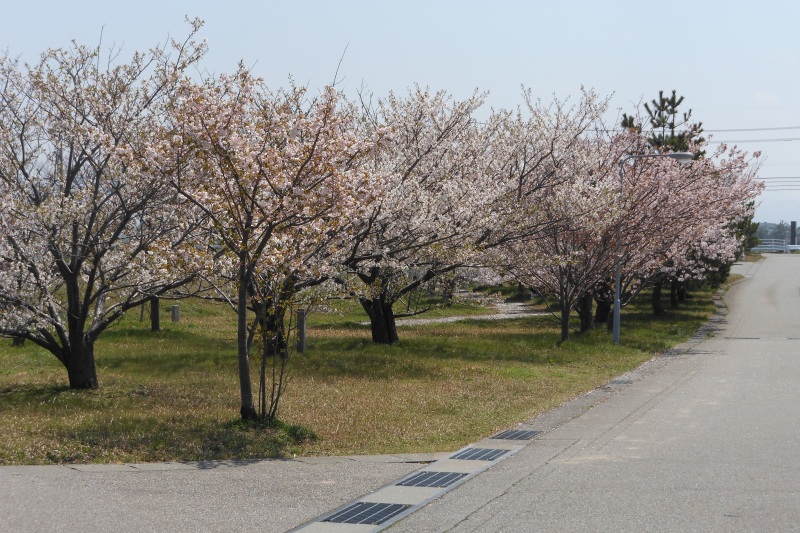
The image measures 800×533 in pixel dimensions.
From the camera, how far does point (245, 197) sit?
10.9 metres

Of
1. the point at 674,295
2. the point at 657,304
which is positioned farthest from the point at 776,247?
the point at 657,304

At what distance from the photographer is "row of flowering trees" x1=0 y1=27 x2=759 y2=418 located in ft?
35.6

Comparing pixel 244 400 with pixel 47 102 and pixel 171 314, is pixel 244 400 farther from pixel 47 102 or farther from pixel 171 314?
pixel 171 314

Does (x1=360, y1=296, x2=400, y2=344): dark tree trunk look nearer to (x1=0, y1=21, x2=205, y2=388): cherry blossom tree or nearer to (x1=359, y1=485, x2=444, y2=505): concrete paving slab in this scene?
(x1=0, y1=21, x2=205, y2=388): cherry blossom tree

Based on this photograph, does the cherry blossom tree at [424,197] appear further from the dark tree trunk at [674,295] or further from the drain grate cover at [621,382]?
the dark tree trunk at [674,295]

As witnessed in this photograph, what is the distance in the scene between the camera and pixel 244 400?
1175cm

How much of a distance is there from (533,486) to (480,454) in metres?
1.83

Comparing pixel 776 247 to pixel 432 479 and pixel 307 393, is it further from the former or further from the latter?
pixel 432 479

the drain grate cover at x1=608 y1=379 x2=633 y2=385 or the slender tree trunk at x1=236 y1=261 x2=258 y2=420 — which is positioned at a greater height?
the slender tree trunk at x1=236 y1=261 x2=258 y2=420

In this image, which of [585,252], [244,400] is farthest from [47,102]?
[585,252]

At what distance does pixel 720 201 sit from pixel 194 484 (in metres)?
26.3

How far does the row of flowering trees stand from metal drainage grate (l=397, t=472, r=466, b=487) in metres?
3.21

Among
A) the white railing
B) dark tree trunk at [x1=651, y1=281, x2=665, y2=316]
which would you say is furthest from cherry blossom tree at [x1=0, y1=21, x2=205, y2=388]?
the white railing

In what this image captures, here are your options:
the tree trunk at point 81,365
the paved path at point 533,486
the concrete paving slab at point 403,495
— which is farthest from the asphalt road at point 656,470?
the tree trunk at point 81,365
